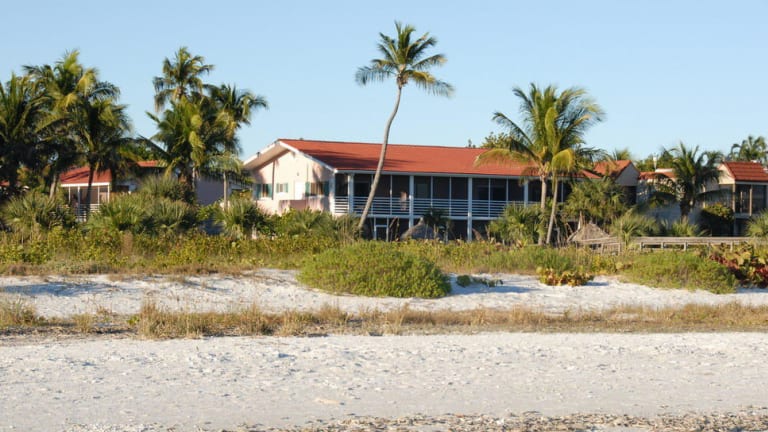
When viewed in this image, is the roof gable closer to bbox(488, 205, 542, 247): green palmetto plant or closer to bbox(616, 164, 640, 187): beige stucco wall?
bbox(488, 205, 542, 247): green palmetto plant

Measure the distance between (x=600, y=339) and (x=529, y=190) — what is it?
3647 centimetres

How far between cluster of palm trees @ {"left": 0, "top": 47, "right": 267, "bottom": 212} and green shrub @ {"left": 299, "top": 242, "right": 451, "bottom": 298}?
2730 centimetres

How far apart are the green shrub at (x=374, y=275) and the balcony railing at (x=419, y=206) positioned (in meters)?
26.2

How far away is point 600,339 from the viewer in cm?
→ 1427

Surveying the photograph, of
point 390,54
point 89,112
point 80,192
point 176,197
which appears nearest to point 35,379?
point 176,197

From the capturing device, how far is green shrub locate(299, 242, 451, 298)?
18719 millimetres

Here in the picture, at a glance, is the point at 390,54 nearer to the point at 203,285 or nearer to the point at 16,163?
the point at 16,163

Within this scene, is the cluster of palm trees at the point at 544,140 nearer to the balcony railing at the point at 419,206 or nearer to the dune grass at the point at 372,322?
the balcony railing at the point at 419,206

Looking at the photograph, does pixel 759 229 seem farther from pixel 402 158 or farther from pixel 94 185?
pixel 94 185

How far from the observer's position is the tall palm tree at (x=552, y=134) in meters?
40.8

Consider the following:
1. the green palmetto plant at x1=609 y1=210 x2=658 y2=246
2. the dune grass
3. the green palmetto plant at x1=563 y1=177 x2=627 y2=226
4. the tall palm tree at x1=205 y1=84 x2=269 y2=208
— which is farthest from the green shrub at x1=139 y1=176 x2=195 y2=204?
the dune grass

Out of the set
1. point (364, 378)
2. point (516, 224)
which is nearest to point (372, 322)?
point (364, 378)

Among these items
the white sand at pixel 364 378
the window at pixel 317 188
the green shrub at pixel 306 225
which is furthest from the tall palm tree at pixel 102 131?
the white sand at pixel 364 378

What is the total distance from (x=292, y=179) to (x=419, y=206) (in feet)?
20.3
